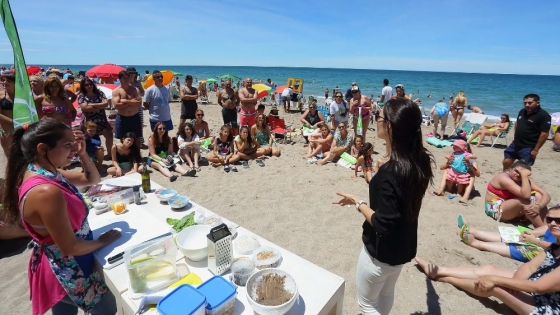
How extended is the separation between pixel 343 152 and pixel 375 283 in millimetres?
4985

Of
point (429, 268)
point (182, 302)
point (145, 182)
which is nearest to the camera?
point (182, 302)

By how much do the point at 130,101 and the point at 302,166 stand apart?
12.6ft

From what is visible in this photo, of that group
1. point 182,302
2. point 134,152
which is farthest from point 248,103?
point 182,302

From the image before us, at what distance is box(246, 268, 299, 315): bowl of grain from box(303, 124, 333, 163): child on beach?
5158 mm

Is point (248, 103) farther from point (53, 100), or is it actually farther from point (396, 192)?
point (396, 192)

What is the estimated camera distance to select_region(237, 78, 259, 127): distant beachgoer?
23.1ft

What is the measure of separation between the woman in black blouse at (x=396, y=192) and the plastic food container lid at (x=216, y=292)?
0.92 meters

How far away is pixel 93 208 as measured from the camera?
2.42 metres

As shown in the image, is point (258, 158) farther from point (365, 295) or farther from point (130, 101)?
point (365, 295)

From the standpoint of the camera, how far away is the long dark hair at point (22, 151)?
148 centimetres

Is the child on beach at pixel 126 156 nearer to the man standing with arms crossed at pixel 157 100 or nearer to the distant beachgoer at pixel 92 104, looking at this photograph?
the distant beachgoer at pixel 92 104

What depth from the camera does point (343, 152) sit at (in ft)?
21.8

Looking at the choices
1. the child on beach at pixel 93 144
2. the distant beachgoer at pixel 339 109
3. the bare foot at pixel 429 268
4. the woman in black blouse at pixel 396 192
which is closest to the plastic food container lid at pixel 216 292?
the woman in black blouse at pixel 396 192

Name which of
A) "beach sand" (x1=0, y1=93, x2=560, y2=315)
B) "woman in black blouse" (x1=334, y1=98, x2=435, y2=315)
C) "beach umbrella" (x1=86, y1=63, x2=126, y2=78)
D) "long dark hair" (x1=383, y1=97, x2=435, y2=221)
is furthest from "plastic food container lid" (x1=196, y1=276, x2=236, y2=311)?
"beach umbrella" (x1=86, y1=63, x2=126, y2=78)
